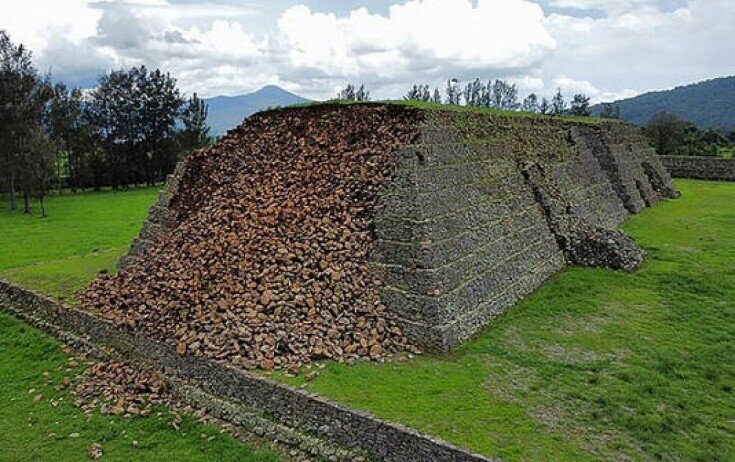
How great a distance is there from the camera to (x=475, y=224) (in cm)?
1322

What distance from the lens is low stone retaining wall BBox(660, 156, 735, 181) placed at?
3559 centimetres

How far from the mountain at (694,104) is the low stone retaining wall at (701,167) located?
2887 inches

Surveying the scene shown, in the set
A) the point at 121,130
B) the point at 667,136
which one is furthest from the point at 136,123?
the point at 667,136

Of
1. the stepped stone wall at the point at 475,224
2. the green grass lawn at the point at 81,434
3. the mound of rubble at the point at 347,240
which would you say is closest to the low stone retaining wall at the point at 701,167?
the stepped stone wall at the point at 475,224

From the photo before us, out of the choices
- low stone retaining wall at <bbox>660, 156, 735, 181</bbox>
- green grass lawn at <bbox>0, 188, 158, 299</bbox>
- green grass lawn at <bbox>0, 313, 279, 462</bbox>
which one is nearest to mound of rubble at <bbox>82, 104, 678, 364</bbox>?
green grass lawn at <bbox>0, 313, 279, 462</bbox>

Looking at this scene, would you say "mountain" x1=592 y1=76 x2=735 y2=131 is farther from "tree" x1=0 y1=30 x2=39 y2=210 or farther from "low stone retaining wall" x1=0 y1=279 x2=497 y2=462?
"low stone retaining wall" x1=0 y1=279 x2=497 y2=462

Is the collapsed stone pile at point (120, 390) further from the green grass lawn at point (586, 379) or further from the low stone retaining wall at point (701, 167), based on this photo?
the low stone retaining wall at point (701, 167)

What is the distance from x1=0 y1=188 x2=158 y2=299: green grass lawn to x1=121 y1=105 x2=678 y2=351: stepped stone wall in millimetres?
2284

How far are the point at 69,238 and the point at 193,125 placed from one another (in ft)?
106

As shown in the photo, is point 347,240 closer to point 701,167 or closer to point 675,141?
point 701,167

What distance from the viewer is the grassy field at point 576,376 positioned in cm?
825

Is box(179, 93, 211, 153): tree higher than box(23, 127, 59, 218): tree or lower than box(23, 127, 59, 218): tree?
higher

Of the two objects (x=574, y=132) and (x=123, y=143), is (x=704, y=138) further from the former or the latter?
(x=123, y=143)

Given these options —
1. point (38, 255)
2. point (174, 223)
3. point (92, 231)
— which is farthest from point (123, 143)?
point (174, 223)
